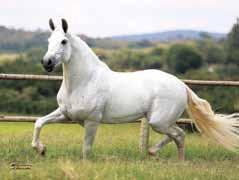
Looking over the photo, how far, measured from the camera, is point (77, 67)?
8297mm

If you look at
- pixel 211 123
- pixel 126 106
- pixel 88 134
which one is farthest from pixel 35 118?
pixel 211 123

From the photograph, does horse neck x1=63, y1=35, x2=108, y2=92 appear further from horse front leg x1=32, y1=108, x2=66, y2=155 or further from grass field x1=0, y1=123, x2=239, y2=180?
grass field x1=0, y1=123, x2=239, y2=180

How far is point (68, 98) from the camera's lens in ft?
26.9

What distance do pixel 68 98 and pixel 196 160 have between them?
2111 mm

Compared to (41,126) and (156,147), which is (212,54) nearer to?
(156,147)

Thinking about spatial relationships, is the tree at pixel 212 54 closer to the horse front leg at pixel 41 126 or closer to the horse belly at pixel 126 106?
the horse belly at pixel 126 106

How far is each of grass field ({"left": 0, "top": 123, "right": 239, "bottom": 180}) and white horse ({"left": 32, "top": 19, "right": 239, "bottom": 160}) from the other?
362 mm

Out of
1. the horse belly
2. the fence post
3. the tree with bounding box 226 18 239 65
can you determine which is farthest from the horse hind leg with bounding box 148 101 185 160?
the tree with bounding box 226 18 239 65

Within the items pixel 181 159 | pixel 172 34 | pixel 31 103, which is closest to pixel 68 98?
pixel 181 159

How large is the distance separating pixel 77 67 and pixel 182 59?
40.8 meters

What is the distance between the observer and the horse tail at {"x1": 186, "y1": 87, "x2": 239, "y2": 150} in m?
9.09

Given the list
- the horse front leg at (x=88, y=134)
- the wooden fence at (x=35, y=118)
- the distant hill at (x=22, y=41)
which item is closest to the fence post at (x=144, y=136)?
the wooden fence at (x=35, y=118)

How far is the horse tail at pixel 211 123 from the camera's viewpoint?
9.09 metres

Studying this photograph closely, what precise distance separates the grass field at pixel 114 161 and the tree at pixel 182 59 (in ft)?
112
